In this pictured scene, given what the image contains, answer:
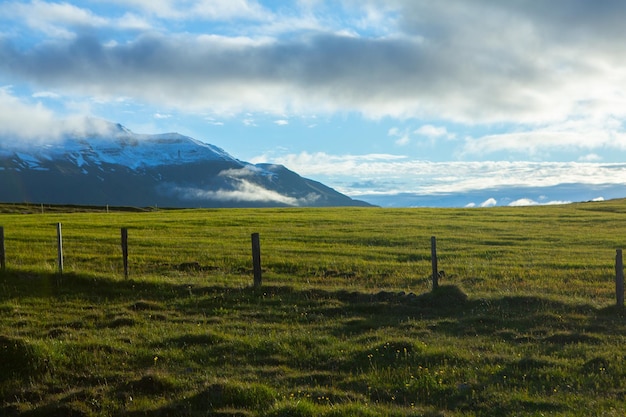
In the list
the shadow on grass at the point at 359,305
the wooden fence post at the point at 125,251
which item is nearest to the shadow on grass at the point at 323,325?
the shadow on grass at the point at 359,305

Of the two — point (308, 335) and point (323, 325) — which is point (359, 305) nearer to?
point (323, 325)

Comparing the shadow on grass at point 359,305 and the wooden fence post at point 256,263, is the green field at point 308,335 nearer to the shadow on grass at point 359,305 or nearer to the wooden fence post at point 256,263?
the shadow on grass at point 359,305

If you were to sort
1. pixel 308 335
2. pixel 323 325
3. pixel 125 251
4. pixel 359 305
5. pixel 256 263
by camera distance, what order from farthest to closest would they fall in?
1. pixel 125 251
2. pixel 256 263
3. pixel 359 305
4. pixel 323 325
5. pixel 308 335

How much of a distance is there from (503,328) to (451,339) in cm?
217

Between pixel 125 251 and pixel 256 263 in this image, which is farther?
pixel 125 251

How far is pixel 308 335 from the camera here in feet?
53.2

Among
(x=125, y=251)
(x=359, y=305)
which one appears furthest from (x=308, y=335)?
(x=125, y=251)

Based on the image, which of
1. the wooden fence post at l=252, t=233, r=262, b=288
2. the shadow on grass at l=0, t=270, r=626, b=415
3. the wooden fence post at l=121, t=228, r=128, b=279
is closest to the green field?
the shadow on grass at l=0, t=270, r=626, b=415

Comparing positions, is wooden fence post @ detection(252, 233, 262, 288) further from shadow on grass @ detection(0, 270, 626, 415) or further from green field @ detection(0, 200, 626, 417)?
shadow on grass @ detection(0, 270, 626, 415)

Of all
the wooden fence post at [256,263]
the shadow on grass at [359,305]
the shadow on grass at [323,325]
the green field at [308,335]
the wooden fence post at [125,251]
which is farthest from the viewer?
the wooden fence post at [125,251]

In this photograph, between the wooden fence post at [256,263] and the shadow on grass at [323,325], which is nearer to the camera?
the shadow on grass at [323,325]

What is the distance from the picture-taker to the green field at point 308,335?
454 inches

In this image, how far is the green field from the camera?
11.5 metres

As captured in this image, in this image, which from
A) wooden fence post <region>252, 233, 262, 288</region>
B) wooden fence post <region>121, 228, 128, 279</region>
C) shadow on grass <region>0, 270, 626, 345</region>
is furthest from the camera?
wooden fence post <region>121, 228, 128, 279</region>
